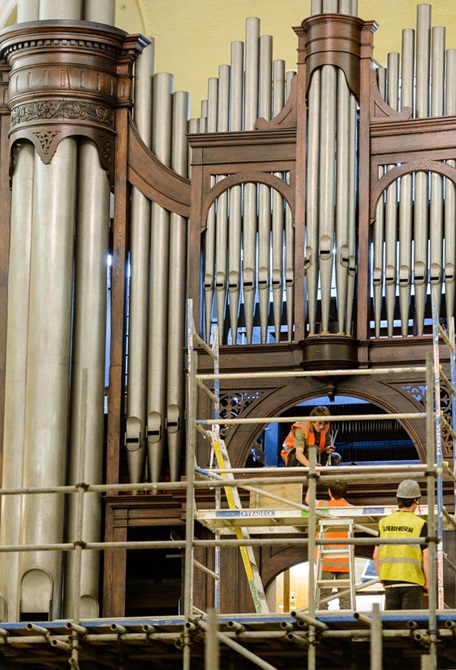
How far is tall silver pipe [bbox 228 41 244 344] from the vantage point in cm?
1764

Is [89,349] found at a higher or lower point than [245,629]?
higher

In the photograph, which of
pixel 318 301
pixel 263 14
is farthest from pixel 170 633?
pixel 263 14

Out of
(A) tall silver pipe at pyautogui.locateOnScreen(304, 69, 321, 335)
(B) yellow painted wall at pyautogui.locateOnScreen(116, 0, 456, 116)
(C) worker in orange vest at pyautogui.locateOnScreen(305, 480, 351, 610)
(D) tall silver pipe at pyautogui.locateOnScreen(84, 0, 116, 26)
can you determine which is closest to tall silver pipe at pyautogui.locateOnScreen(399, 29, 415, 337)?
(A) tall silver pipe at pyautogui.locateOnScreen(304, 69, 321, 335)

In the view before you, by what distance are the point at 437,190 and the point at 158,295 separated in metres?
2.95

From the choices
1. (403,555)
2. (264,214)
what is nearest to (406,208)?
(264,214)

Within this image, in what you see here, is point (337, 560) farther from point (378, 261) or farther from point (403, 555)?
point (378, 261)

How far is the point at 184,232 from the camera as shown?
1812 cm

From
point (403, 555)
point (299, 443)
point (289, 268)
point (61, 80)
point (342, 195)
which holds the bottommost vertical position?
point (403, 555)

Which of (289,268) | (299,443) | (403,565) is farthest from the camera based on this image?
(289,268)

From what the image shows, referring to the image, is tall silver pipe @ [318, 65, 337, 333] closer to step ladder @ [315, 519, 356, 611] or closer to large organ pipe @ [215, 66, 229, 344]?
large organ pipe @ [215, 66, 229, 344]

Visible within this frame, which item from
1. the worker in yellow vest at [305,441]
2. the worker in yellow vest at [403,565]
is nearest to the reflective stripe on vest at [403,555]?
the worker in yellow vest at [403,565]

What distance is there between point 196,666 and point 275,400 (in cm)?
370

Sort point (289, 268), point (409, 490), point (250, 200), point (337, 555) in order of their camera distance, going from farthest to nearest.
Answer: point (250, 200) → point (289, 268) → point (337, 555) → point (409, 490)

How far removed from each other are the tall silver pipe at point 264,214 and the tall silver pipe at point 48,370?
1918 millimetres
